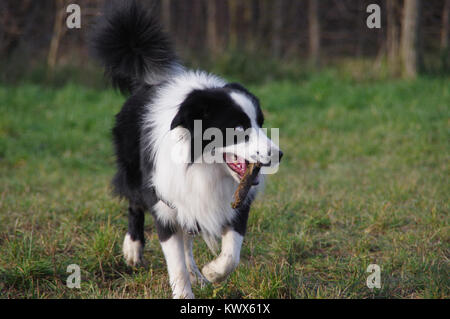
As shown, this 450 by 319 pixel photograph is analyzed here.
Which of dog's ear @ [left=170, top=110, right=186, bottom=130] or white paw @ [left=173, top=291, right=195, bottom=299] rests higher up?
dog's ear @ [left=170, top=110, right=186, bottom=130]

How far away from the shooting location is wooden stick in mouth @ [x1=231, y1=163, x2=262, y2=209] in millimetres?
2354

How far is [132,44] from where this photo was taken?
133 inches

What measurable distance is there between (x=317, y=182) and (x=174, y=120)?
2727mm

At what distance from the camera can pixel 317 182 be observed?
15.8ft

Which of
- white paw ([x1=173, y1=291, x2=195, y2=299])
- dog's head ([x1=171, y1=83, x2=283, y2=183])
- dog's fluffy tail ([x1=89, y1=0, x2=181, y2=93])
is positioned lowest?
white paw ([x1=173, y1=291, x2=195, y2=299])

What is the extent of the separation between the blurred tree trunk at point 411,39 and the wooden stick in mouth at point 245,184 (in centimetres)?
690

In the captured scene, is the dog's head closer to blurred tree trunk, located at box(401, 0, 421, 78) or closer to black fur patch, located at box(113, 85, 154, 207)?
black fur patch, located at box(113, 85, 154, 207)

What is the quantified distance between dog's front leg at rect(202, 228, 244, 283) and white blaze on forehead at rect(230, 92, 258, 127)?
2.05 ft

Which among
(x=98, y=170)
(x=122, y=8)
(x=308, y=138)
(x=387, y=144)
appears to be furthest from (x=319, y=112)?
(x=122, y=8)

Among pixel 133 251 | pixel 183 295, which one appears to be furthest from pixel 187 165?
pixel 133 251

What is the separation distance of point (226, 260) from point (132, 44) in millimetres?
1663

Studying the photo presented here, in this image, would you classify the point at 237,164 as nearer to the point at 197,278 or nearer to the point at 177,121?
the point at 177,121

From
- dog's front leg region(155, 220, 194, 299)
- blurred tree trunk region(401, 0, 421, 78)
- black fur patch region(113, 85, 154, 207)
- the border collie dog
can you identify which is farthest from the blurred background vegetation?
dog's front leg region(155, 220, 194, 299)
